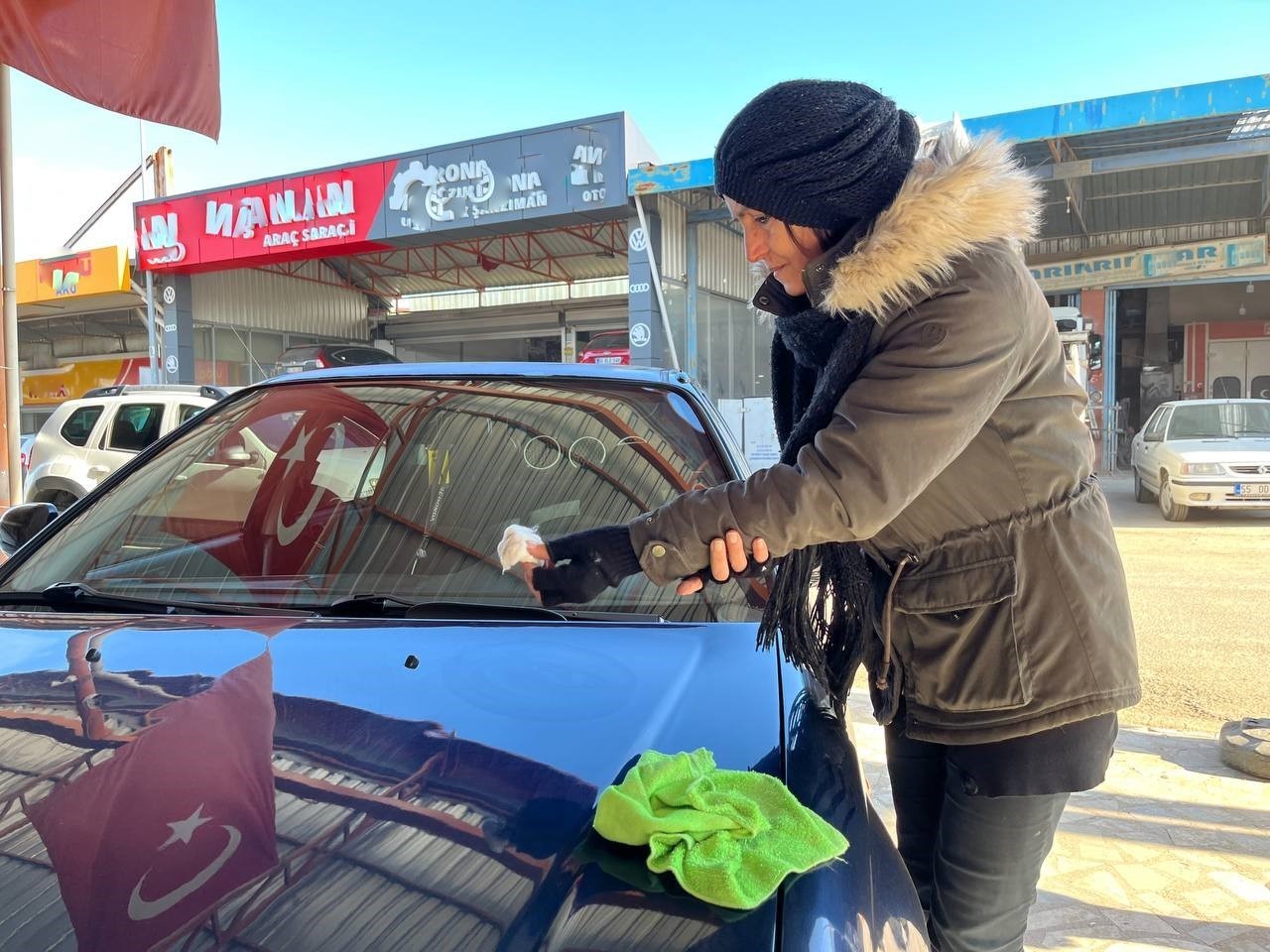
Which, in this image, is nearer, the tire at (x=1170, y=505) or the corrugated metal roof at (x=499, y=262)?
the tire at (x=1170, y=505)

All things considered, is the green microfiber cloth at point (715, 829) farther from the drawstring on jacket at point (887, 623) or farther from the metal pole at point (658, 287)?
the metal pole at point (658, 287)

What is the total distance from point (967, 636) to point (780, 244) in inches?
26.9

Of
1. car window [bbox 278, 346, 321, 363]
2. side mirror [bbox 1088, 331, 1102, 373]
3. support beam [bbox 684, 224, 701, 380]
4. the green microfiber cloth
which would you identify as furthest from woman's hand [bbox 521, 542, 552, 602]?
car window [bbox 278, 346, 321, 363]

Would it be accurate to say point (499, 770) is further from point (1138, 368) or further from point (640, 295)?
point (1138, 368)

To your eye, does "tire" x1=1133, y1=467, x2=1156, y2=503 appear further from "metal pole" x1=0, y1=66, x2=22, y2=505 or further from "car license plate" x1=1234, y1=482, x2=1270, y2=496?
"metal pole" x1=0, y1=66, x2=22, y2=505

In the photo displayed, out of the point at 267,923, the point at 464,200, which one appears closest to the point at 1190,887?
the point at 267,923

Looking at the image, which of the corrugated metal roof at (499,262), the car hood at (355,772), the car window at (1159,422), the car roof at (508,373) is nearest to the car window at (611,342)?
the corrugated metal roof at (499,262)

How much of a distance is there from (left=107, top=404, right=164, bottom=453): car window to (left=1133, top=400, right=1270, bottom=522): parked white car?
430 inches

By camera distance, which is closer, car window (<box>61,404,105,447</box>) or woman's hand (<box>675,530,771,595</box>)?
woman's hand (<box>675,530,771,595</box>)

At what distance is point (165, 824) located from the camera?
108 cm

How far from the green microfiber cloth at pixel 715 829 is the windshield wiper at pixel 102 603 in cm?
111

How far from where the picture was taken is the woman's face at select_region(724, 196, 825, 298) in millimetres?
1381

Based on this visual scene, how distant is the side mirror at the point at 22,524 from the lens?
2260mm

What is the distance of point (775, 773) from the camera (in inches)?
50.3
